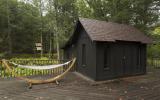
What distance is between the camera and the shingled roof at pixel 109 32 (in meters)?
12.6

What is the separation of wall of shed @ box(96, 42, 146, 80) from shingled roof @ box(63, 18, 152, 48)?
0.37 m

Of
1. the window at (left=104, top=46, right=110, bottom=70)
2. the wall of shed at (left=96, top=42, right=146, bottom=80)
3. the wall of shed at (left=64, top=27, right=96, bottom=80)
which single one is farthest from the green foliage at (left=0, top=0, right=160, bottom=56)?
the window at (left=104, top=46, right=110, bottom=70)

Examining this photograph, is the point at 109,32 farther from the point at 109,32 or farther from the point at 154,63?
the point at 154,63

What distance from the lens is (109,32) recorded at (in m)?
13.9

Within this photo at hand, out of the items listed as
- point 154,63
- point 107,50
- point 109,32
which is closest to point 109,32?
point 109,32

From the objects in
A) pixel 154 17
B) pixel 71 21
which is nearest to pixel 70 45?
pixel 154 17

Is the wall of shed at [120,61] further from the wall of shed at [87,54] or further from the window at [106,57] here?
the wall of shed at [87,54]

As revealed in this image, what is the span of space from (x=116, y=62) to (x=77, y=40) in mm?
3006

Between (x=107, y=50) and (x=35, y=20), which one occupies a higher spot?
(x=35, y=20)

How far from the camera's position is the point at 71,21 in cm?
3866

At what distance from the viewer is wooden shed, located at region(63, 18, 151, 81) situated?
12.5 meters

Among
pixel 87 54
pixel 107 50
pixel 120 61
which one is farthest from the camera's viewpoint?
pixel 120 61

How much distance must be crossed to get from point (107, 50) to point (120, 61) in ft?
4.16

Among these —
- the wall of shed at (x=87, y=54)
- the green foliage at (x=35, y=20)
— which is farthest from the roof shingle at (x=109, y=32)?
the green foliage at (x=35, y=20)
